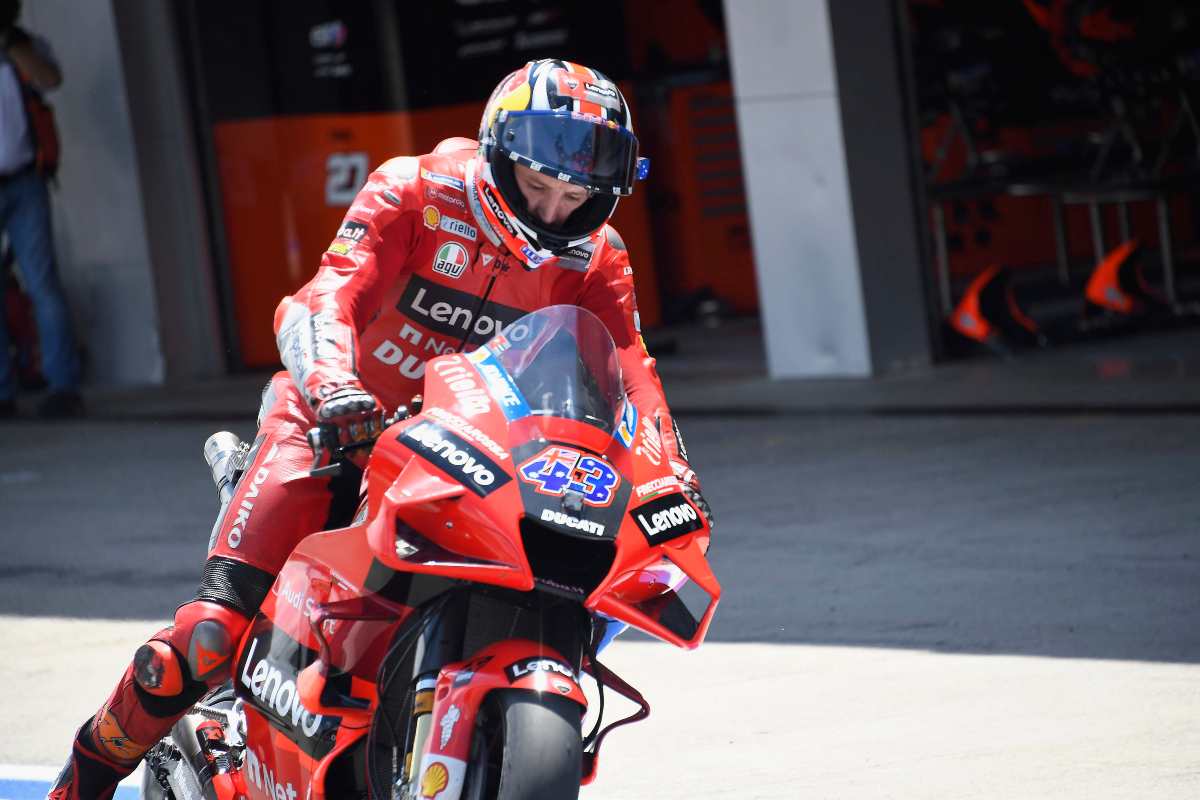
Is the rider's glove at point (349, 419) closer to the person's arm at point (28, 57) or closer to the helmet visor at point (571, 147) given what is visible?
the helmet visor at point (571, 147)

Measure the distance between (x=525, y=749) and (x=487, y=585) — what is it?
35 cm

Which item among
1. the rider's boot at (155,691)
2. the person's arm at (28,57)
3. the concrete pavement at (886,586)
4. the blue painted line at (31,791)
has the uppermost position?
the person's arm at (28,57)

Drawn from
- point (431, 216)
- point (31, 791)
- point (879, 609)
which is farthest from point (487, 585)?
point (879, 609)

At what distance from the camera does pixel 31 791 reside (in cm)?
481

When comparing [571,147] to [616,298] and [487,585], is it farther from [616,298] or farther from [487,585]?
[487,585]

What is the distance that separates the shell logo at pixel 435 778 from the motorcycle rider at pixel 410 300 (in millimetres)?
760

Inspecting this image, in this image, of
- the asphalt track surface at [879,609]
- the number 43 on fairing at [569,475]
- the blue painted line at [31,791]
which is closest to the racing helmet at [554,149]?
the number 43 on fairing at [569,475]

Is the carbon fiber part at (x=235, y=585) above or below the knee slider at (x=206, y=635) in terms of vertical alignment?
above

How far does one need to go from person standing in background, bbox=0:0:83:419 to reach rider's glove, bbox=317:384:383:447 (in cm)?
847

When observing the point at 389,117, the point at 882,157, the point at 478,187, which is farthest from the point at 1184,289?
the point at 478,187

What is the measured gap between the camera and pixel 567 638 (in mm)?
3213

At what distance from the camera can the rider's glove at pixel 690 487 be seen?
3281 mm

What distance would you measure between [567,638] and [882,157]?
765 centimetres

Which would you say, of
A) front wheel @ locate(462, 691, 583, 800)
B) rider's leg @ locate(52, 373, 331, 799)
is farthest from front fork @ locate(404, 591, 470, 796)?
rider's leg @ locate(52, 373, 331, 799)
